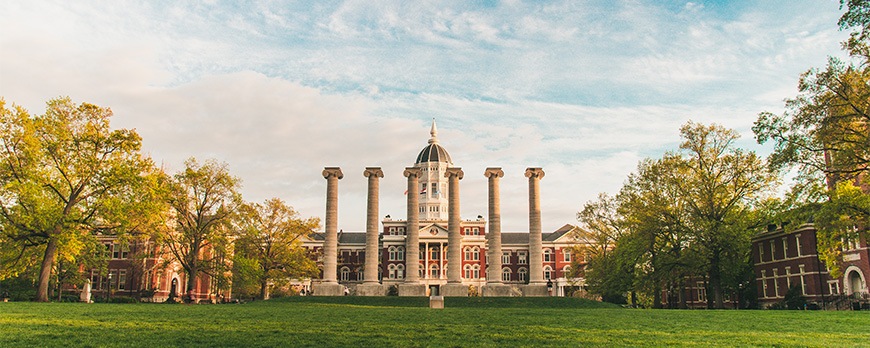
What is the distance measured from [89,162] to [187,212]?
547 inches

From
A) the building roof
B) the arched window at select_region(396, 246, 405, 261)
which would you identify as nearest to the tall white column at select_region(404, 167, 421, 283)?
the arched window at select_region(396, 246, 405, 261)

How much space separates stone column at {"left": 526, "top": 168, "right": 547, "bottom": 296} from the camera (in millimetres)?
62959

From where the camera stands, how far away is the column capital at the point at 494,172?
216 feet

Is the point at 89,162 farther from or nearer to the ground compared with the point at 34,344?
farther from the ground

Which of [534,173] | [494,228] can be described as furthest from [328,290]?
[534,173]

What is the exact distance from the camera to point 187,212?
56.6 m

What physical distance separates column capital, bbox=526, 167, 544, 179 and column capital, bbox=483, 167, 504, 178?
112 inches

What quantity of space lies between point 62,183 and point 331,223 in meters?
27.0

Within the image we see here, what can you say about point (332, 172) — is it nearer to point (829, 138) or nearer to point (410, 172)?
point (410, 172)

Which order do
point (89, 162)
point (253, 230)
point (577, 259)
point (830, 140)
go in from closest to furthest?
point (830, 140)
point (89, 162)
point (253, 230)
point (577, 259)

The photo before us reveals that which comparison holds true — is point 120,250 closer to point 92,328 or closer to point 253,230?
point 253,230

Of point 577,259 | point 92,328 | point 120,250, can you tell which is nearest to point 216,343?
point 92,328

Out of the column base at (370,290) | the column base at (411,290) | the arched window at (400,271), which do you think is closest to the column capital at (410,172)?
the column base at (411,290)

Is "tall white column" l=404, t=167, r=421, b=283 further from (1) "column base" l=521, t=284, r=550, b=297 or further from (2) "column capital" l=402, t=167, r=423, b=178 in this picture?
(1) "column base" l=521, t=284, r=550, b=297
